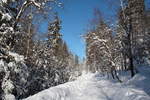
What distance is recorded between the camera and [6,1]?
14195mm

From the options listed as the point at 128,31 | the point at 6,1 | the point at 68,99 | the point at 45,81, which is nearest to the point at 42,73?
the point at 45,81

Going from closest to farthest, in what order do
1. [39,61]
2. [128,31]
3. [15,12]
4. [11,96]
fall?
1. [11,96]
2. [15,12]
3. [128,31]
4. [39,61]

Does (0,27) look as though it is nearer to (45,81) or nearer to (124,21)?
(124,21)

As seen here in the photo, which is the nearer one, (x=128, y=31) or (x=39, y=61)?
(x=128, y=31)

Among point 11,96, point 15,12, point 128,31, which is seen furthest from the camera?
point 128,31

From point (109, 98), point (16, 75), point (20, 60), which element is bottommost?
point (109, 98)

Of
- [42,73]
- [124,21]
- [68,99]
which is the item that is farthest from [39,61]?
[68,99]

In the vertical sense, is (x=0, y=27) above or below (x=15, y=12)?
below

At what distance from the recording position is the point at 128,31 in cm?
2338

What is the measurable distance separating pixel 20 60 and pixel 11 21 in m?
2.59

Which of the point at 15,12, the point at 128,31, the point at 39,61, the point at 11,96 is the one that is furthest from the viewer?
the point at 39,61

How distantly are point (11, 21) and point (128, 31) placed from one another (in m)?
12.8

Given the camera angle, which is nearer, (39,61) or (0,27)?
(0,27)

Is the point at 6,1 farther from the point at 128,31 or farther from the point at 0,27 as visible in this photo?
the point at 128,31
